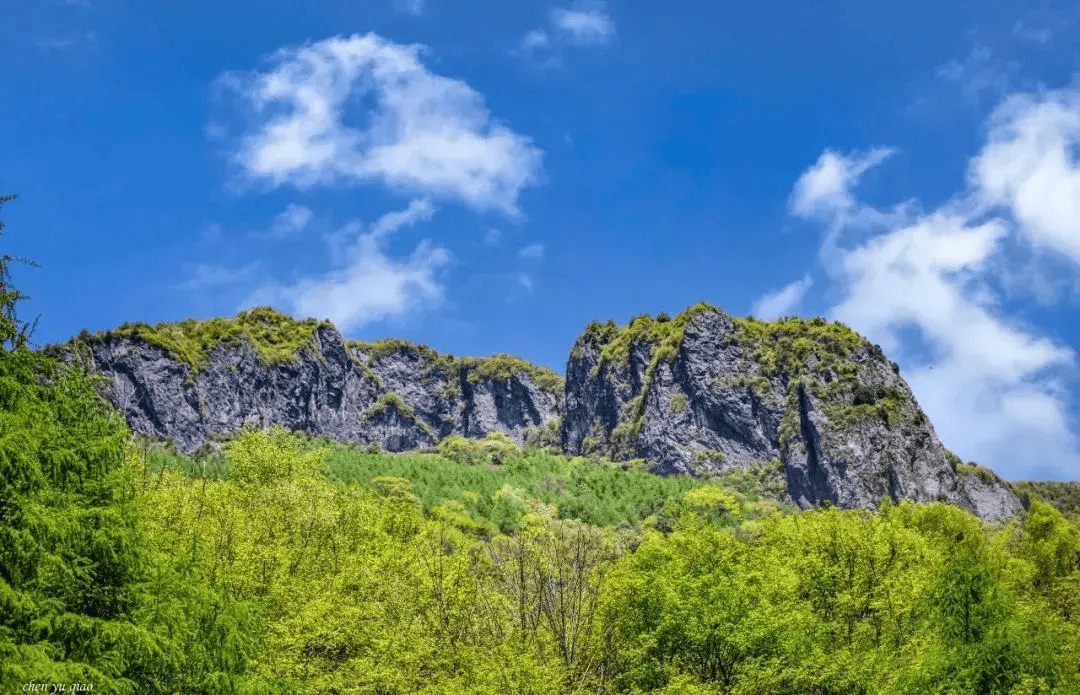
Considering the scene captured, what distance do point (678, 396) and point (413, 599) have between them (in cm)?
11501

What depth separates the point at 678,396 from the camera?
446ft

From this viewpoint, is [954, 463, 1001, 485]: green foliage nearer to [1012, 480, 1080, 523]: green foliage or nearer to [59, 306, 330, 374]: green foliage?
[1012, 480, 1080, 523]: green foliage

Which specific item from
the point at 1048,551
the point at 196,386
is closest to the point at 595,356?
the point at 196,386

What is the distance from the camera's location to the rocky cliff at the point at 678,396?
112 m

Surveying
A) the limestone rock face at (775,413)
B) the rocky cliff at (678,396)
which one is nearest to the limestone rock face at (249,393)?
the rocky cliff at (678,396)

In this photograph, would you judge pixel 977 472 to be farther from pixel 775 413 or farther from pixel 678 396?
pixel 678 396

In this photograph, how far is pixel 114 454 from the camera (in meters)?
15.4

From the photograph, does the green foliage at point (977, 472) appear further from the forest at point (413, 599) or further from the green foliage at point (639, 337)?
the forest at point (413, 599)

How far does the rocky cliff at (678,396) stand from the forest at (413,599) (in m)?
74.6

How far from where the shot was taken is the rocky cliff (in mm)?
111875

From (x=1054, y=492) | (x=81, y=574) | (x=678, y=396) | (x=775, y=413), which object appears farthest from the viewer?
(x=1054, y=492)

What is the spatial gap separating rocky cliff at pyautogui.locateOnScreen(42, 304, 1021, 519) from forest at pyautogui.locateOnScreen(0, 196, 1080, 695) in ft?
245

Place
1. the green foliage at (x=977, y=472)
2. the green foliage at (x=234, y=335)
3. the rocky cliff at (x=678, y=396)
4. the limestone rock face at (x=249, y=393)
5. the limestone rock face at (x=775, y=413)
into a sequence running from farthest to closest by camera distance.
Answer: the green foliage at (x=234, y=335) < the limestone rock face at (x=249, y=393) < the green foliage at (x=977, y=472) < the rocky cliff at (x=678, y=396) < the limestone rock face at (x=775, y=413)

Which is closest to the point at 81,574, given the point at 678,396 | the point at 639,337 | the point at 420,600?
the point at 420,600
